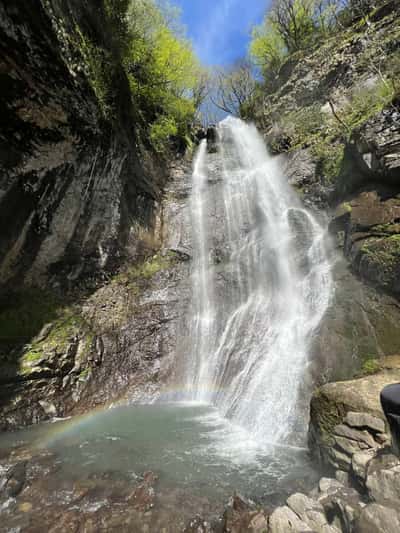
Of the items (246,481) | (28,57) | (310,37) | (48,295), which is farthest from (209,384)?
(310,37)

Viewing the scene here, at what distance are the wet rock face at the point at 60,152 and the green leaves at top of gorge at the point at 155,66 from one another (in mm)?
4525

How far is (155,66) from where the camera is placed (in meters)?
16.3

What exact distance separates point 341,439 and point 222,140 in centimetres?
2249

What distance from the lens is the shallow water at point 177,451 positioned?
3.97 m

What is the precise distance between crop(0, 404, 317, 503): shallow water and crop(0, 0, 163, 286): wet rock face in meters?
4.97

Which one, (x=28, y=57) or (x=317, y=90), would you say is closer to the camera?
(x=28, y=57)

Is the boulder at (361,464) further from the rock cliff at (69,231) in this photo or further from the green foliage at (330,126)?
the green foliage at (330,126)

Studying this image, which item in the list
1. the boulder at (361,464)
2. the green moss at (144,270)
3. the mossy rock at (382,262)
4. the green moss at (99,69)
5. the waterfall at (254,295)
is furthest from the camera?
the green moss at (144,270)

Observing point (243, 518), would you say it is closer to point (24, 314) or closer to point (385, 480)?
point (385, 480)

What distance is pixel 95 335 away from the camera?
9.27 meters

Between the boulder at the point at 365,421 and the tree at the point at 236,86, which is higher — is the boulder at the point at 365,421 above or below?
below

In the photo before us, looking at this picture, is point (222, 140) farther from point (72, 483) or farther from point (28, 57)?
point (72, 483)

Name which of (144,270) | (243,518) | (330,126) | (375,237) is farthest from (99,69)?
(330,126)

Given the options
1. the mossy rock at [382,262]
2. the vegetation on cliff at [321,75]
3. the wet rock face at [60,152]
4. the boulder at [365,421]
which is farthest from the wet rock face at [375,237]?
the wet rock face at [60,152]
